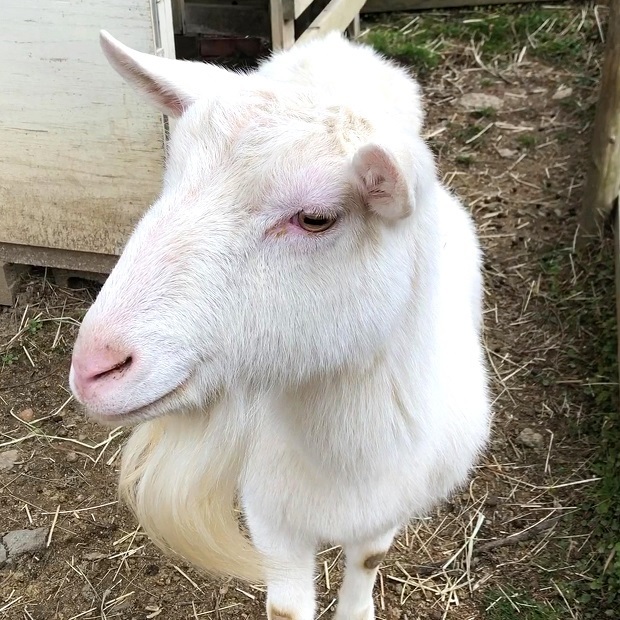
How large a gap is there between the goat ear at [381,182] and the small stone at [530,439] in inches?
Answer: 78.4

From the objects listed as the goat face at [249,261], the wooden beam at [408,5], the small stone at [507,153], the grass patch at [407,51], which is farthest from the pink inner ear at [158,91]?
the wooden beam at [408,5]

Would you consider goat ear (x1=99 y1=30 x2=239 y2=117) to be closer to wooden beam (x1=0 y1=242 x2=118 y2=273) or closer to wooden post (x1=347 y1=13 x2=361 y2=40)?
wooden beam (x1=0 y1=242 x2=118 y2=273)

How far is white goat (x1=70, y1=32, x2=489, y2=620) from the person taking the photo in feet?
3.93

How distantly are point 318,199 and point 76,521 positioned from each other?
76.8 inches

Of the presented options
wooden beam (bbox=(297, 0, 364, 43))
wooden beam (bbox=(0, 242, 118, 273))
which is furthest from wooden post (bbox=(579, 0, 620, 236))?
wooden beam (bbox=(0, 242, 118, 273))

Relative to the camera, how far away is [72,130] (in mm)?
2969

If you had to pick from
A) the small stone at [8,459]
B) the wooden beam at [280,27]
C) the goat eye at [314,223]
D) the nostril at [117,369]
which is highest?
the goat eye at [314,223]

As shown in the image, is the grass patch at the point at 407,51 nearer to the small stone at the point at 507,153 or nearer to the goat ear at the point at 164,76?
the small stone at the point at 507,153

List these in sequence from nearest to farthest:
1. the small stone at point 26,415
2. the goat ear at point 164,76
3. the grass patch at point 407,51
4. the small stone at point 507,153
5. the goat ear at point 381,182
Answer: the goat ear at point 381,182, the goat ear at point 164,76, the small stone at point 26,415, the small stone at point 507,153, the grass patch at point 407,51

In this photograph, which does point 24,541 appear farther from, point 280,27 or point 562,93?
point 562,93

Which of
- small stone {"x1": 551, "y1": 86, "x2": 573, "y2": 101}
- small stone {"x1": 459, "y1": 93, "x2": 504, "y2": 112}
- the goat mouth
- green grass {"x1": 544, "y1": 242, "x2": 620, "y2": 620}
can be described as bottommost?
green grass {"x1": 544, "y1": 242, "x2": 620, "y2": 620}

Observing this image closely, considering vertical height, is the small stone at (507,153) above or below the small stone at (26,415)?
above

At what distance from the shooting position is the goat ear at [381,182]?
43.6 inches

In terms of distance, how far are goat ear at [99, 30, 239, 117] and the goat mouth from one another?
568 millimetres
